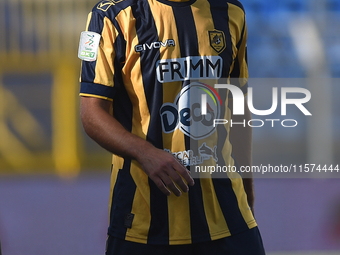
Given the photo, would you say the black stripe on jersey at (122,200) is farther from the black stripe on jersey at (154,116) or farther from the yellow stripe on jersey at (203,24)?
the yellow stripe on jersey at (203,24)

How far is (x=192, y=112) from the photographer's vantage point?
4.22ft

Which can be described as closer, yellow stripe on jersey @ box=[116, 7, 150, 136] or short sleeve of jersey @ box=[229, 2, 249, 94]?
yellow stripe on jersey @ box=[116, 7, 150, 136]

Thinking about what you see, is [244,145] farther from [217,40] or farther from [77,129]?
[77,129]

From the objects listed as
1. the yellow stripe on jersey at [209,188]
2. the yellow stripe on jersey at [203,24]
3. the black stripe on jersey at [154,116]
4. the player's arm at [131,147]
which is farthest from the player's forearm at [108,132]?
the yellow stripe on jersey at [203,24]

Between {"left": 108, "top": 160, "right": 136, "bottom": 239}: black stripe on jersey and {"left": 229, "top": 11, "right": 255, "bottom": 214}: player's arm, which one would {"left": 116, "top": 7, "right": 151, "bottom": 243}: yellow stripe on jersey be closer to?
{"left": 108, "top": 160, "right": 136, "bottom": 239}: black stripe on jersey

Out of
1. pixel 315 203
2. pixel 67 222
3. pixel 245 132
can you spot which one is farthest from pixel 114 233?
pixel 315 203

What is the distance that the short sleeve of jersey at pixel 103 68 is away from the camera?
123cm

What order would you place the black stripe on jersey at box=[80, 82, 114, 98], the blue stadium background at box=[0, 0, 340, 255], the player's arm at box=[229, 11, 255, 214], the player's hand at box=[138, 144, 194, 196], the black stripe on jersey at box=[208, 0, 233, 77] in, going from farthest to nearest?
the blue stadium background at box=[0, 0, 340, 255], the player's arm at box=[229, 11, 255, 214], the black stripe on jersey at box=[208, 0, 233, 77], the black stripe on jersey at box=[80, 82, 114, 98], the player's hand at box=[138, 144, 194, 196]

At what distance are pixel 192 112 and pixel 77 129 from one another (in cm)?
434

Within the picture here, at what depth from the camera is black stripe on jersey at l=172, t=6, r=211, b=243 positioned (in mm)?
1247

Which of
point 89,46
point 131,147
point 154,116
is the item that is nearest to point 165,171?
point 131,147

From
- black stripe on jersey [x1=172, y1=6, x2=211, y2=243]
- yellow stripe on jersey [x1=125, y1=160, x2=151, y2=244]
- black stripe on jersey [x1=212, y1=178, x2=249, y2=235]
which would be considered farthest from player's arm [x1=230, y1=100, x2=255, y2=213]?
yellow stripe on jersey [x1=125, y1=160, x2=151, y2=244]

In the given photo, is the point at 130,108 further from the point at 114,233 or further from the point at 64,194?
the point at 64,194

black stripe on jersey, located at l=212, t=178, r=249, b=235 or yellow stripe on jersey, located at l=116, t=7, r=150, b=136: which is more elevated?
yellow stripe on jersey, located at l=116, t=7, r=150, b=136
